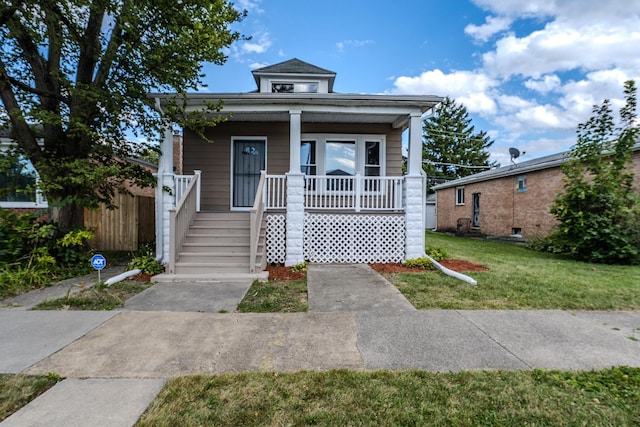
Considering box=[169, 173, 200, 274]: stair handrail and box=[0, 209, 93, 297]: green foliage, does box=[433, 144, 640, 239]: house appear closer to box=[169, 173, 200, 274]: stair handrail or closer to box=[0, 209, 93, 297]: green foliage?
box=[169, 173, 200, 274]: stair handrail

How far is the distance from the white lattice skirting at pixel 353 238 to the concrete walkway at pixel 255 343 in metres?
3.23

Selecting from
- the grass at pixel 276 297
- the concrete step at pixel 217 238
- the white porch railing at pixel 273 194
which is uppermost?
the white porch railing at pixel 273 194

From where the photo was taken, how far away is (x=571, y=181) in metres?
9.14

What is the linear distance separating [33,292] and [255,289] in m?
3.70

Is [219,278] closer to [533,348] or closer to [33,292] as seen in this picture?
[33,292]

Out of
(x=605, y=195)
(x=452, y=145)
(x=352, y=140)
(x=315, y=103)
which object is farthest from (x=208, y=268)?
(x=452, y=145)

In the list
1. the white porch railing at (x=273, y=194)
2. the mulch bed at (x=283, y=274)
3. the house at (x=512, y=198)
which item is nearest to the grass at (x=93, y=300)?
the mulch bed at (x=283, y=274)

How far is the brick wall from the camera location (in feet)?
42.2

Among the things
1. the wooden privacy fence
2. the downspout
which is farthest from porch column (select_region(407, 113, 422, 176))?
the wooden privacy fence

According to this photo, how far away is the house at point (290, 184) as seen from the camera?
712 centimetres

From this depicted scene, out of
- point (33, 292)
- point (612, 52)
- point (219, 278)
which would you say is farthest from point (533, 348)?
point (612, 52)

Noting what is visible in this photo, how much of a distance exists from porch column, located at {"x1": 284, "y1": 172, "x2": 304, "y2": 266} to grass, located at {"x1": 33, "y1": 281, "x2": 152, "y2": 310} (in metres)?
3.33

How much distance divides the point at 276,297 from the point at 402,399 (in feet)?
9.97

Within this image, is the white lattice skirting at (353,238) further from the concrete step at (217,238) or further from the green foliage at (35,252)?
the green foliage at (35,252)
